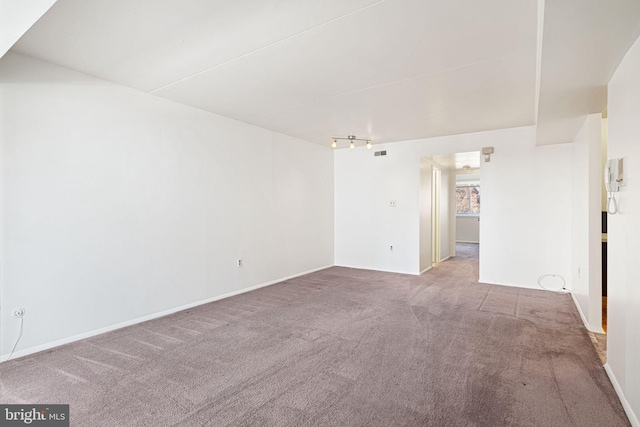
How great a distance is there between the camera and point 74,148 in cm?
299

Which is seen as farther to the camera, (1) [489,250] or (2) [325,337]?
(1) [489,250]

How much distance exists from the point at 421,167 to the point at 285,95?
3359 millimetres

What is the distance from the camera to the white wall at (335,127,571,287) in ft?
15.6

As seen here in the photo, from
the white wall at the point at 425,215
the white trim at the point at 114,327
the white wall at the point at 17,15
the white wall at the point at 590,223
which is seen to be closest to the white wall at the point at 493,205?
the white wall at the point at 425,215

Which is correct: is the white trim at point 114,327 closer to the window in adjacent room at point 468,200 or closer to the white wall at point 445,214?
the white wall at point 445,214

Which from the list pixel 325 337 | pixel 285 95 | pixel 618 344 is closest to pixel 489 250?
pixel 618 344

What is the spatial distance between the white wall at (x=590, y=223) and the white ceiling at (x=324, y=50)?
39 centimetres

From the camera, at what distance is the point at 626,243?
6.31 feet

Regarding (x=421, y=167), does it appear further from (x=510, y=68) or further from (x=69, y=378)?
(x=69, y=378)

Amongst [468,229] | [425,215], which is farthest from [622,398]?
[468,229]

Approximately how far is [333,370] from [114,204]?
274 centimetres

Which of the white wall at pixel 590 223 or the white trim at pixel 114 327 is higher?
the white wall at pixel 590 223

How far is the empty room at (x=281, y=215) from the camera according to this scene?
1.98 m

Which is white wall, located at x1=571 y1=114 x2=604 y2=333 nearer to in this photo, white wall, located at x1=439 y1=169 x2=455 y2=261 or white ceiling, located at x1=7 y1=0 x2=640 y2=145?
white ceiling, located at x1=7 y1=0 x2=640 y2=145
